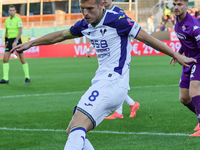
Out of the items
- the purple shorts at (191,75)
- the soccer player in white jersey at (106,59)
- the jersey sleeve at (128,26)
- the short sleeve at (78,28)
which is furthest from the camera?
the purple shorts at (191,75)

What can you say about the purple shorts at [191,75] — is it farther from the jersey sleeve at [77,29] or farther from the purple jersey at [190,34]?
the jersey sleeve at [77,29]

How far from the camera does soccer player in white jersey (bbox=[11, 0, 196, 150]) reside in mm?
4324

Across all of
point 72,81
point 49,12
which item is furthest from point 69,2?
point 72,81

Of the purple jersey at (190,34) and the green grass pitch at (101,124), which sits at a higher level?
the purple jersey at (190,34)

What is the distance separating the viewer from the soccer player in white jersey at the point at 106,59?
4324mm

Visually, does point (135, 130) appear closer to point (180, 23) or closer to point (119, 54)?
point (180, 23)

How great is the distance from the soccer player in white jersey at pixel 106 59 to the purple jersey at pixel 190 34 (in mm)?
2369

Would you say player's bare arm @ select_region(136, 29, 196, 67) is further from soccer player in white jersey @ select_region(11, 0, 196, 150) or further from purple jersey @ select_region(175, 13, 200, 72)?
purple jersey @ select_region(175, 13, 200, 72)

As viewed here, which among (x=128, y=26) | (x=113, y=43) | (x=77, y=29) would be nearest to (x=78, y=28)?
(x=77, y=29)

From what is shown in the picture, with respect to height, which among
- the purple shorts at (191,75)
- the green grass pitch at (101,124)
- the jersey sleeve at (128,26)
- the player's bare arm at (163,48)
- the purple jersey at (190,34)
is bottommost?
the green grass pitch at (101,124)

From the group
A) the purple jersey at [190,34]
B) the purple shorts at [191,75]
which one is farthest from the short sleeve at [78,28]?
the purple shorts at [191,75]

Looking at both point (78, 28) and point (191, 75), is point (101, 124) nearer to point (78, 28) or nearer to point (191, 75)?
point (191, 75)

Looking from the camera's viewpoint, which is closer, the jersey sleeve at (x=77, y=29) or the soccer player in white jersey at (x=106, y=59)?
the soccer player in white jersey at (x=106, y=59)

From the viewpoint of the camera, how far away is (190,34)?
6.86 meters
